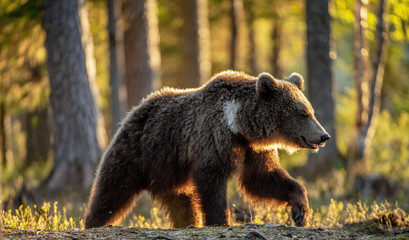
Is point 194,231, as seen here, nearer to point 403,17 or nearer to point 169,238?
point 169,238

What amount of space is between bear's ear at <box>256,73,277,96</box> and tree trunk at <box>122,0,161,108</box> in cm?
690

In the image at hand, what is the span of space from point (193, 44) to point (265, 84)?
10.6m

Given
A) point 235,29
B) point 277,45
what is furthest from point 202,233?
point 277,45

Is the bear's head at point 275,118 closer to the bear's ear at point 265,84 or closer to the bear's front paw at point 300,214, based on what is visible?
the bear's ear at point 265,84

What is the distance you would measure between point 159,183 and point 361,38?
308 inches

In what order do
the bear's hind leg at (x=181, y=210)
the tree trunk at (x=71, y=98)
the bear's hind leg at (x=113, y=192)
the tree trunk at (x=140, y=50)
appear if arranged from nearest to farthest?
1. the bear's hind leg at (x=113, y=192)
2. the bear's hind leg at (x=181, y=210)
3. the tree trunk at (x=71, y=98)
4. the tree trunk at (x=140, y=50)

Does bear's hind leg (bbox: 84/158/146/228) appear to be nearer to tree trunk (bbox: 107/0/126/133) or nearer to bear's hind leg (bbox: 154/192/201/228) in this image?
bear's hind leg (bbox: 154/192/201/228)

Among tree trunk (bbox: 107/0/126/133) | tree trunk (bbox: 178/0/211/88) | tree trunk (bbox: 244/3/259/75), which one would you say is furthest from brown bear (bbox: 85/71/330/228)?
tree trunk (bbox: 244/3/259/75)

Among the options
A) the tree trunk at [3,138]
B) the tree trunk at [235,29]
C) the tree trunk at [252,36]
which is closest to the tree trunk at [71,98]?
the tree trunk at [3,138]

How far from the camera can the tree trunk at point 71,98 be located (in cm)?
1039

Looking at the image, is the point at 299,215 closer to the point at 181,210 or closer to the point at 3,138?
the point at 181,210

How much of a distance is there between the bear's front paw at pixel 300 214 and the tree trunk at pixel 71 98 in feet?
18.1

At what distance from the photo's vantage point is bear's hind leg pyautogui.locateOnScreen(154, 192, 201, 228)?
668 centimetres

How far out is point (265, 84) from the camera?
5832mm
